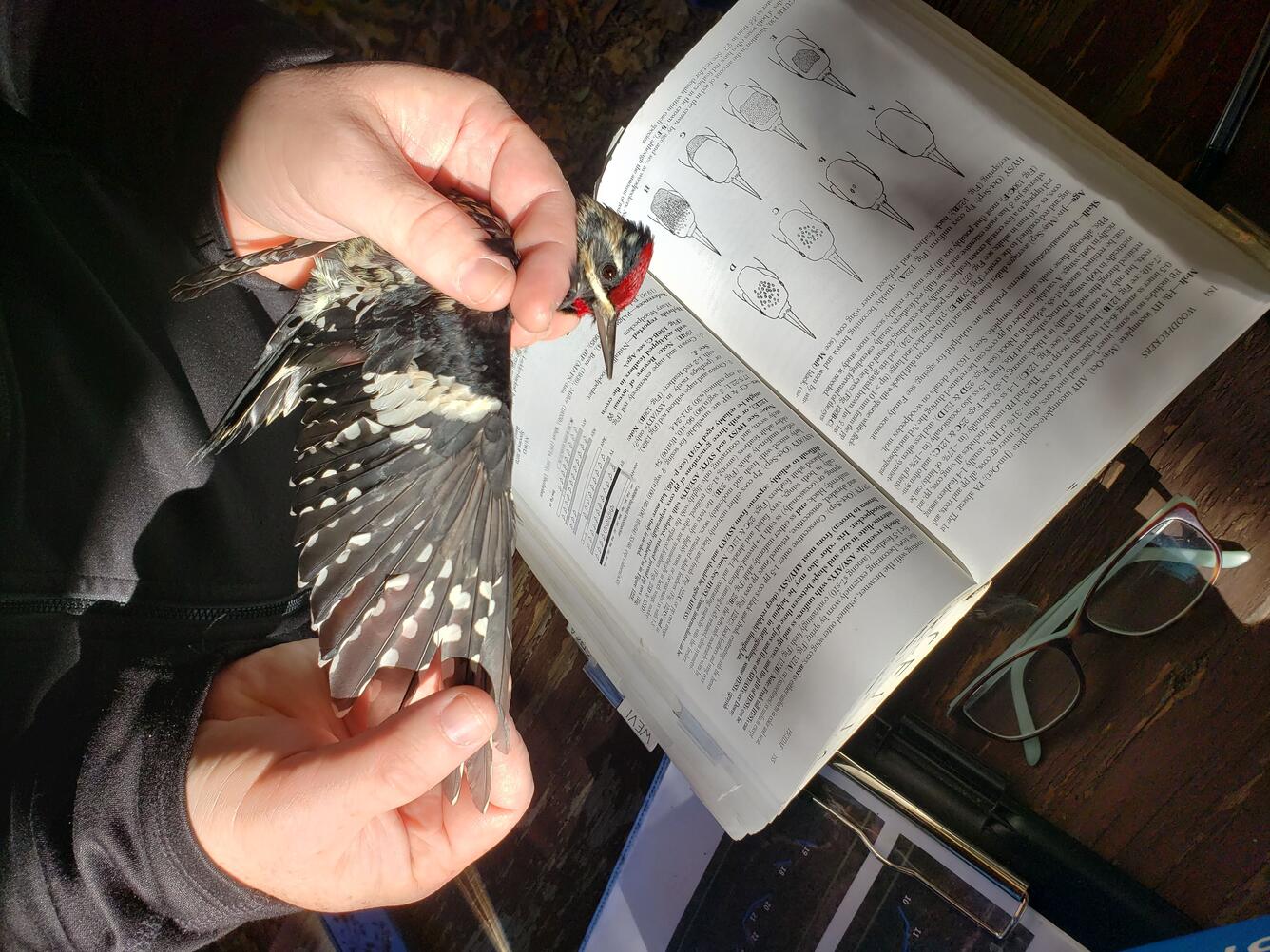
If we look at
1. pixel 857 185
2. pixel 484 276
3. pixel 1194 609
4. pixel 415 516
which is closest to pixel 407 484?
pixel 415 516

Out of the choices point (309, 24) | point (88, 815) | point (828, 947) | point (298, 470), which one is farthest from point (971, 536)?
point (309, 24)

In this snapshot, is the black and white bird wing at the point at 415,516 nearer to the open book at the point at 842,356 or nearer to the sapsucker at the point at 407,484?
the sapsucker at the point at 407,484

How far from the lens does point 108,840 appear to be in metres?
0.58

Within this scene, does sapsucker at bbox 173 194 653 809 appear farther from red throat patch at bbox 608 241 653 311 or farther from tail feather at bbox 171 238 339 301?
red throat patch at bbox 608 241 653 311

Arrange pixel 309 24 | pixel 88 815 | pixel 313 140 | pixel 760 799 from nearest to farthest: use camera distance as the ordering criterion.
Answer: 1. pixel 88 815
2. pixel 313 140
3. pixel 760 799
4. pixel 309 24

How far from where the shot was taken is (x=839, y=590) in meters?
0.76

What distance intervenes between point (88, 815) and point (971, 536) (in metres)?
0.79

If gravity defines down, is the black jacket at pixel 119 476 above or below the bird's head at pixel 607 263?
below

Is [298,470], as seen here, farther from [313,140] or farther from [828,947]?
[828,947]

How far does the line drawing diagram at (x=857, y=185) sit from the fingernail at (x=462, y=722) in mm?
636

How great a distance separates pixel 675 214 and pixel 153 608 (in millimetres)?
694

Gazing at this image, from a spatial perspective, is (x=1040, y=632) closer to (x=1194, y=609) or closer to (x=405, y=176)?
(x=1194, y=609)

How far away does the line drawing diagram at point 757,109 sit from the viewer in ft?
2.78

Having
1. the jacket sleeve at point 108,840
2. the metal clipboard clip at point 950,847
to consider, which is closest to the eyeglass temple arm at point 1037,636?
the metal clipboard clip at point 950,847
